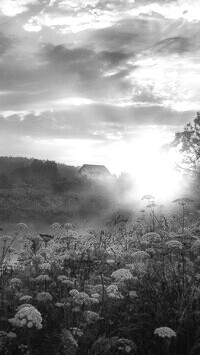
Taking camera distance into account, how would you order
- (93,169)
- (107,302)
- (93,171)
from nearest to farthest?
(107,302)
(93,171)
(93,169)

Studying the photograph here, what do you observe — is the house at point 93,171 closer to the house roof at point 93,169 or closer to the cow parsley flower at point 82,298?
the house roof at point 93,169

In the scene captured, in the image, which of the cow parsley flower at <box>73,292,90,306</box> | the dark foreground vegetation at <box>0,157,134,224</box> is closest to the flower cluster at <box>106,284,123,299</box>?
the cow parsley flower at <box>73,292,90,306</box>

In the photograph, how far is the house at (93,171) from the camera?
260 ft

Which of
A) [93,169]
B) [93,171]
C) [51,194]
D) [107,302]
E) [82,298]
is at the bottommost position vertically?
[107,302]

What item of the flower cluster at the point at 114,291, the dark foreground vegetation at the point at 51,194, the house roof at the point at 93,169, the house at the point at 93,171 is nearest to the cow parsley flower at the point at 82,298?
the flower cluster at the point at 114,291

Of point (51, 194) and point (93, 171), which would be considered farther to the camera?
point (93, 171)

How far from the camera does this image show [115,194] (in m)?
60.0

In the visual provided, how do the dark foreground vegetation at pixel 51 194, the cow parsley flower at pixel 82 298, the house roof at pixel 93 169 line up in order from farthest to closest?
the house roof at pixel 93 169 → the dark foreground vegetation at pixel 51 194 → the cow parsley flower at pixel 82 298

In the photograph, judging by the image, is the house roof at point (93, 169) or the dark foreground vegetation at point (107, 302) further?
the house roof at point (93, 169)

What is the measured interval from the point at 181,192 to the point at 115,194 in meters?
18.8

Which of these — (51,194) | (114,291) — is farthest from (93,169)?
(114,291)

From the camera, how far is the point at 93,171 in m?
81.8

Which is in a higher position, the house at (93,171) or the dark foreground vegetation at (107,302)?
the house at (93,171)

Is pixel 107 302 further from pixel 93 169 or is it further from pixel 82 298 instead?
pixel 93 169
